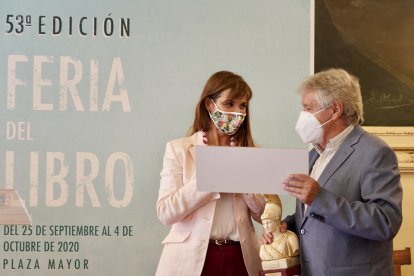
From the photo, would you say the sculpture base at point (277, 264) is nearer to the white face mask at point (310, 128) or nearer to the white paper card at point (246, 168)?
the white paper card at point (246, 168)

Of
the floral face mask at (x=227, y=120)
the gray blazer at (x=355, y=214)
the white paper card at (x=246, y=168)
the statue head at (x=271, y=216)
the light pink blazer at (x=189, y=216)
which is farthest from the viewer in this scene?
the floral face mask at (x=227, y=120)

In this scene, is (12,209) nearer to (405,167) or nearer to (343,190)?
(343,190)

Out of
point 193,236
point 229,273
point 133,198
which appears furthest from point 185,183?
point 133,198

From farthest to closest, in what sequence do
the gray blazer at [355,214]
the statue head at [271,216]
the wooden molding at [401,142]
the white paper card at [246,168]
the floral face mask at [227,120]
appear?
the wooden molding at [401,142] → the floral face mask at [227,120] → the statue head at [271,216] → the white paper card at [246,168] → the gray blazer at [355,214]

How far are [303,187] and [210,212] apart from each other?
599 mm

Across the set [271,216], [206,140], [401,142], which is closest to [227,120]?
[206,140]

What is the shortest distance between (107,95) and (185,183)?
125cm

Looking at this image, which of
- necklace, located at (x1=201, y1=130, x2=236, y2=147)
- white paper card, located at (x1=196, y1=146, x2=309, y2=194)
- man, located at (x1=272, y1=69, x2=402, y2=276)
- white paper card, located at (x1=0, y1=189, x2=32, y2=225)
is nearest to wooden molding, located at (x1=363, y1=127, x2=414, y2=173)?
necklace, located at (x1=201, y1=130, x2=236, y2=147)

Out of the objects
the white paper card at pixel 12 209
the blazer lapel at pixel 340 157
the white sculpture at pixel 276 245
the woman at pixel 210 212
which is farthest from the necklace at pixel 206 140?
the white paper card at pixel 12 209

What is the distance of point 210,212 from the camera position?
295cm

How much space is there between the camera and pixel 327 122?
9.06 feet

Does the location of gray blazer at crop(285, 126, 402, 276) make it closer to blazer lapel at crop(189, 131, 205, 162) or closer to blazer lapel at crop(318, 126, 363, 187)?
blazer lapel at crop(318, 126, 363, 187)

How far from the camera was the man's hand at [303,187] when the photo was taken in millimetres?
2490

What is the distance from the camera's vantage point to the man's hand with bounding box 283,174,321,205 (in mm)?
2490
